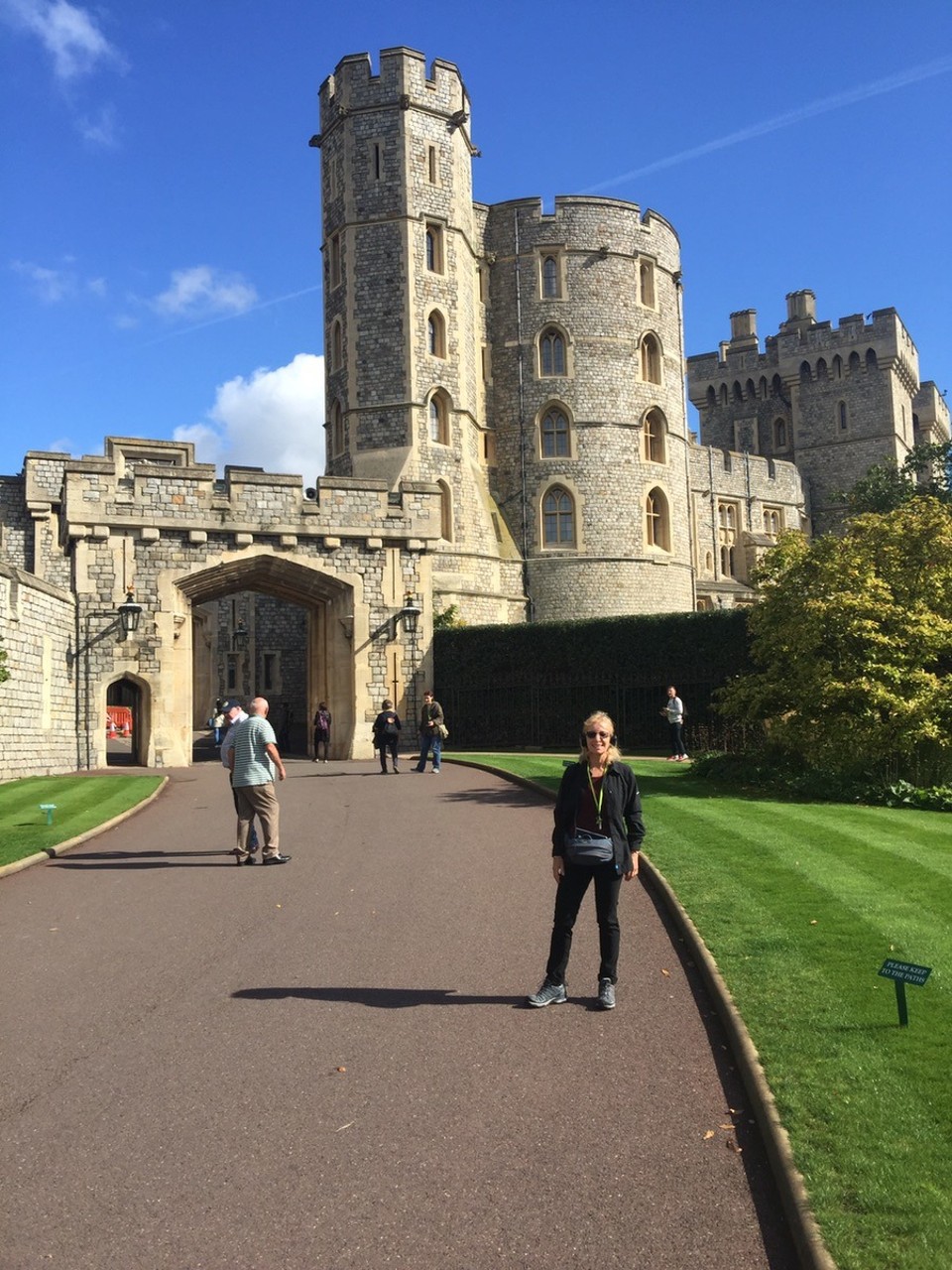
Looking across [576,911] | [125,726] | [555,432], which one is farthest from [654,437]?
[576,911]

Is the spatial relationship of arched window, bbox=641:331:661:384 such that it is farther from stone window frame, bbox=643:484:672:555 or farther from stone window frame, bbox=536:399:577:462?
stone window frame, bbox=643:484:672:555

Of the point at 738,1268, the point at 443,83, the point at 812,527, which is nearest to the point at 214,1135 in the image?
the point at 738,1268

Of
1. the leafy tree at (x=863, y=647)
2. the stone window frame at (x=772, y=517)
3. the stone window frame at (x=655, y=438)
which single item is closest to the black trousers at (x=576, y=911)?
the leafy tree at (x=863, y=647)

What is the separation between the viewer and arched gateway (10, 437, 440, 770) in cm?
2552

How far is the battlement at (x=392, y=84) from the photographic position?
35.3m

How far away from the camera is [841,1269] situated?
3756mm

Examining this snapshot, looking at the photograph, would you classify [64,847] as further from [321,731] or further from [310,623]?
[310,623]

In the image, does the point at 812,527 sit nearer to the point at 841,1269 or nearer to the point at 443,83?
the point at 443,83

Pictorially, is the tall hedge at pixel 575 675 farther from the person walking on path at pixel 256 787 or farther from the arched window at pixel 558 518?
the person walking on path at pixel 256 787

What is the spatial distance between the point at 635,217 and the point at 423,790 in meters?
28.5

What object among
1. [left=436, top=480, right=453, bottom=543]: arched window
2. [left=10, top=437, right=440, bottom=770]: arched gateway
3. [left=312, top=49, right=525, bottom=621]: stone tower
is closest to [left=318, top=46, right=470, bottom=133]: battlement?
[left=312, top=49, right=525, bottom=621]: stone tower

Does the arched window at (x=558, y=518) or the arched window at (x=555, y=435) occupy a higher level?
the arched window at (x=555, y=435)

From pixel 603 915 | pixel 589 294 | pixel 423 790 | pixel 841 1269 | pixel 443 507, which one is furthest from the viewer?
pixel 589 294

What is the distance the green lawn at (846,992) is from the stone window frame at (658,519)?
91.9 feet
